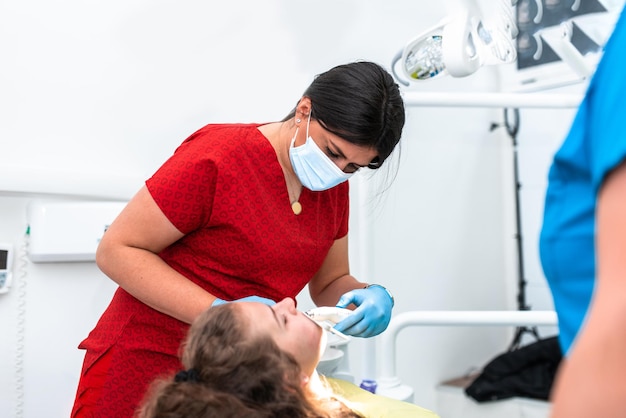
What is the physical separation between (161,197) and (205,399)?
49cm

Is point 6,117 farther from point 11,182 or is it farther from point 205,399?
point 205,399

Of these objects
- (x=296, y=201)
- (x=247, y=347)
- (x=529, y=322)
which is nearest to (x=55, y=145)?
(x=296, y=201)

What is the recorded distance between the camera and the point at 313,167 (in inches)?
59.5

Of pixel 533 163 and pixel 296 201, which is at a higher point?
pixel 296 201

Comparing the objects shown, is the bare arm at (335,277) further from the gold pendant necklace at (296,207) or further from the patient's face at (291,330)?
the patient's face at (291,330)

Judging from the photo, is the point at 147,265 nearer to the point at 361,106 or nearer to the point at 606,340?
the point at 361,106

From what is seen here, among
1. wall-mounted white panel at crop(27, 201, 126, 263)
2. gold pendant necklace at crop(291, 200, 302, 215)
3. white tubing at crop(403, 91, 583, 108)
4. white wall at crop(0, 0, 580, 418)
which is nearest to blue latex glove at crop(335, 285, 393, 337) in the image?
gold pendant necklace at crop(291, 200, 302, 215)

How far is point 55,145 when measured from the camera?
6.01 feet

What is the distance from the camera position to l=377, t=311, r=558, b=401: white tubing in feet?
5.83

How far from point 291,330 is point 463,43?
0.95m

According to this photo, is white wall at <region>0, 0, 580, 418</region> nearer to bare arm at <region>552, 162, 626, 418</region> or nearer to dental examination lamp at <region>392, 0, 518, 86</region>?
dental examination lamp at <region>392, 0, 518, 86</region>

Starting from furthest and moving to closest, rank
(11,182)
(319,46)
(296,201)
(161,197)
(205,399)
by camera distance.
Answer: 1. (319,46)
2. (11,182)
3. (296,201)
4. (161,197)
5. (205,399)

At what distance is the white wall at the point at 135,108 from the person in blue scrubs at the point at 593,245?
1.42 metres

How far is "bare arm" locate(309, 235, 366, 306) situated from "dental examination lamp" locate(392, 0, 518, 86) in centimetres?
55
